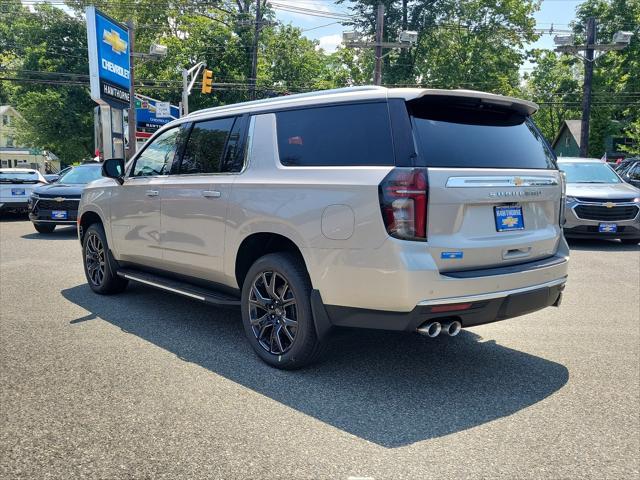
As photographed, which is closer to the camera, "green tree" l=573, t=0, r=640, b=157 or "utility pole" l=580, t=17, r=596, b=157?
Result: "utility pole" l=580, t=17, r=596, b=157

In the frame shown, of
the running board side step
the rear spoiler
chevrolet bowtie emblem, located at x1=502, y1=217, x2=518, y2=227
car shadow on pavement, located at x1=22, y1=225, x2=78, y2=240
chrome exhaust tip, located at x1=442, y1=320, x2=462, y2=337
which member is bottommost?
car shadow on pavement, located at x1=22, y1=225, x2=78, y2=240

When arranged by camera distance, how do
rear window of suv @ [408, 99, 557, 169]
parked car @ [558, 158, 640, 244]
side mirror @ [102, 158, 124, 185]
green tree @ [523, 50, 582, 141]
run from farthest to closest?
green tree @ [523, 50, 582, 141] → parked car @ [558, 158, 640, 244] → side mirror @ [102, 158, 124, 185] → rear window of suv @ [408, 99, 557, 169]

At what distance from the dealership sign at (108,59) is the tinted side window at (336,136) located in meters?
Result: 15.9

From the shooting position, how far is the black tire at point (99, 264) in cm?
633

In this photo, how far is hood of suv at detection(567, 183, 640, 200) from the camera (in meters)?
10.6

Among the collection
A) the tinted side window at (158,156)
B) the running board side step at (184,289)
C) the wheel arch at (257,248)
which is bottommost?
the running board side step at (184,289)

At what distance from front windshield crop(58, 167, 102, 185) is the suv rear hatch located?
37.1 feet

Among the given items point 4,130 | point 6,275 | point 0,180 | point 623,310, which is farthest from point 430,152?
point 4,130

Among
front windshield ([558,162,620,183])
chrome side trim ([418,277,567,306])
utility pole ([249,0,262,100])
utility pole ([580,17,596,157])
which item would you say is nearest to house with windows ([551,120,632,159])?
utility pole ([580,17,596,157])

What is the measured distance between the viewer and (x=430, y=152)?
352 centimetres

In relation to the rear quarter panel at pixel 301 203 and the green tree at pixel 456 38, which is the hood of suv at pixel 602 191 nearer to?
the rear quarter panel at pixel 301 203

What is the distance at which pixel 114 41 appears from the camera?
768 inches

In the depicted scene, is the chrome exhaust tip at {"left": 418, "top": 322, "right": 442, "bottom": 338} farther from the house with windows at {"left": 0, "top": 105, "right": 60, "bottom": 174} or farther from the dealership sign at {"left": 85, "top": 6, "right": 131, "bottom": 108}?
the house with windows at {"left": 0, "top": 105, "right": 60, "bottom": 174}

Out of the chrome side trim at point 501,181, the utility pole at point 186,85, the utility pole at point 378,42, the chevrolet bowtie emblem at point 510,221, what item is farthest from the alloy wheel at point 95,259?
the utility pole at point 186,85
